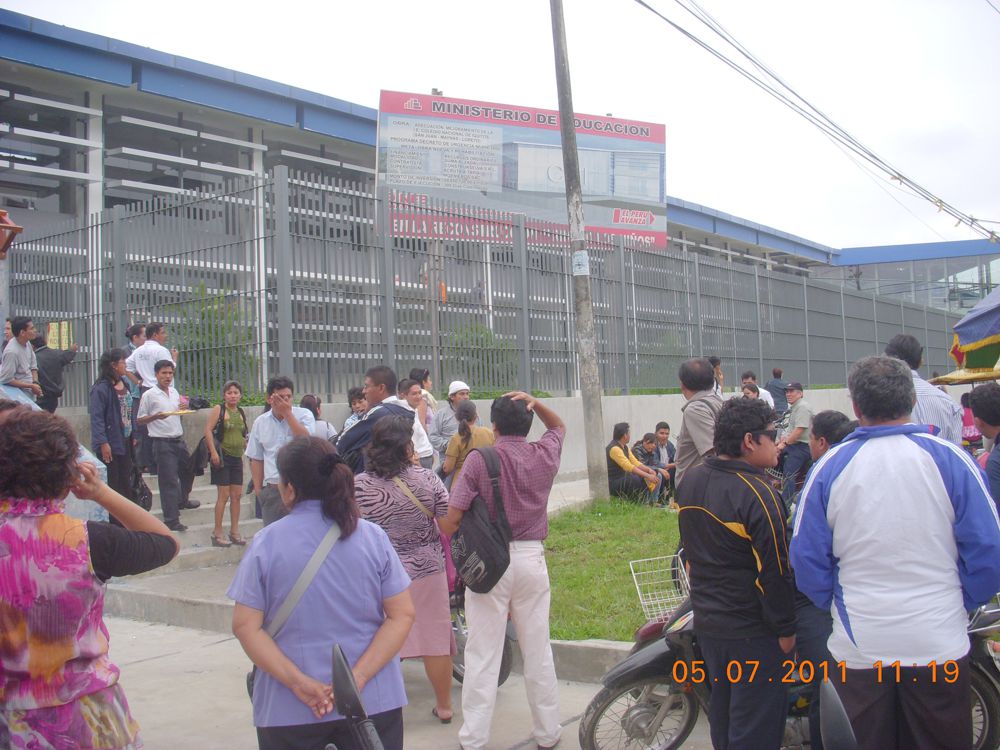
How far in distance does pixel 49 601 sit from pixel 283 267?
7772 millimetres

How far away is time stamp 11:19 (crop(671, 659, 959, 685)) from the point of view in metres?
3.07

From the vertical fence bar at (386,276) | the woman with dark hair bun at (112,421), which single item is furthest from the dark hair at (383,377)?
the vertical fence bar at (386,276)

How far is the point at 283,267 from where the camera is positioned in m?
10.3

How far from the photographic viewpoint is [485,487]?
4.91 meters

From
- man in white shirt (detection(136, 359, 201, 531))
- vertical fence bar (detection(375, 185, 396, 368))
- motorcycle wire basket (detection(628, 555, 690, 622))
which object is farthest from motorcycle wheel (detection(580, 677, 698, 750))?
vertical fence bar (detection(375, 185, 396, 368))

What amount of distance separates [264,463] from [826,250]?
36.8 meters

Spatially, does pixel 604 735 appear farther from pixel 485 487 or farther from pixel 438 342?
pixel 438 342

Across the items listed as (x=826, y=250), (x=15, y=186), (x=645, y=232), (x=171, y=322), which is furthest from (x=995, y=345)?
(x=826, y=250)

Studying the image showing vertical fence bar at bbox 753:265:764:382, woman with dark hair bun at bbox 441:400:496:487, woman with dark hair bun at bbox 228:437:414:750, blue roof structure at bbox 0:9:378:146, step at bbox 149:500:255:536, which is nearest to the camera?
woman with dark hair bun at bbox 228:437:414:750

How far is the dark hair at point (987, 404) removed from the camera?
5352mm

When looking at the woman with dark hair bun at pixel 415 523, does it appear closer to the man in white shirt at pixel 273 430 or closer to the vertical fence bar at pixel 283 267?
the man in white shirt at pixel 273 430

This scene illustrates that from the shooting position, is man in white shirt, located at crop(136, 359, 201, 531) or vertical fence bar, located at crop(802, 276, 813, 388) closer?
man in white shirt, located at crop(136, 359, 201, 531)

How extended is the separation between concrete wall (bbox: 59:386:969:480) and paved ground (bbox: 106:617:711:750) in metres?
3.47

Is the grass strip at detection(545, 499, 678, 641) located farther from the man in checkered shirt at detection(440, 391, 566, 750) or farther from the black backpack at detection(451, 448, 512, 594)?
the black backpack at detection(451, 448, 512, 594)
